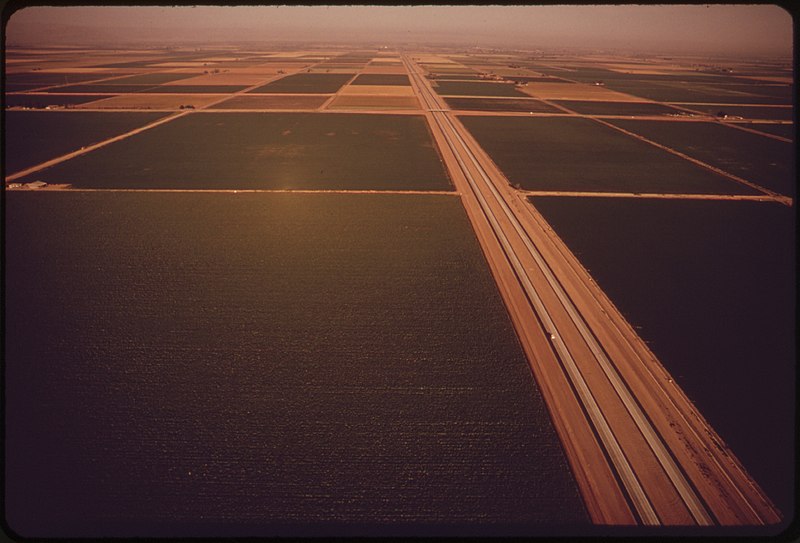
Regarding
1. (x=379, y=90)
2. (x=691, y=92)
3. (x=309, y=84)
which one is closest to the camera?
(x=379, y=90)

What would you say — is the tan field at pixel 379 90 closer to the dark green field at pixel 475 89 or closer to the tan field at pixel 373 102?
the tan field at pixel 373 102

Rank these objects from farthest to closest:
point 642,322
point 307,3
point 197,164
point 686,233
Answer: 1. point 197,164
2. point 686,233
3. point 642,322
4. point 307,3

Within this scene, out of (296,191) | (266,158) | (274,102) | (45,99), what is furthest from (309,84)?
(296,191)

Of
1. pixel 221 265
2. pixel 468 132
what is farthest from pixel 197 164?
pixel 468 132

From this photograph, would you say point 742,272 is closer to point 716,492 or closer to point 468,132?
point 716,492

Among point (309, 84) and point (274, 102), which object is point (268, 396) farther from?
point (309, 84)

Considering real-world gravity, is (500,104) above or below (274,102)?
above
